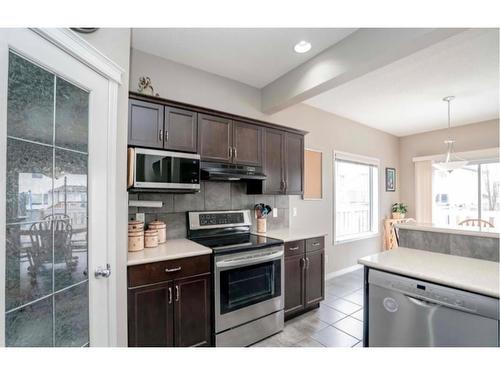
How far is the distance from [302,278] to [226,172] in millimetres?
1459

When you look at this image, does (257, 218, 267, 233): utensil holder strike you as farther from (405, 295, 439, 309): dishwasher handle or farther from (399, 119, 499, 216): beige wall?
(399, 119, 499, 216): beige wall

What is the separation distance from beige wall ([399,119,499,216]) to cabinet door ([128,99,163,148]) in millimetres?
5407

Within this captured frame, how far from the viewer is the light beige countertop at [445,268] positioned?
1.15 metres

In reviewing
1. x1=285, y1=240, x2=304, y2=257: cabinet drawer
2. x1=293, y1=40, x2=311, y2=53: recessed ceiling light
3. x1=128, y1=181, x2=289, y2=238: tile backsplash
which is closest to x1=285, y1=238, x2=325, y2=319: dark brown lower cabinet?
x1=285, y1=240, x2=304, y2=257: cabinet drawer

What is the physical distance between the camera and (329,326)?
2.40 metres

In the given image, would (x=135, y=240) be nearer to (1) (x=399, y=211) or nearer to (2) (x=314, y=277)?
(2) (x=314, y=277)

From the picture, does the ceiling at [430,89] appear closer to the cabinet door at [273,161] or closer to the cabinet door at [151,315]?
the cabinet door at [273,161]

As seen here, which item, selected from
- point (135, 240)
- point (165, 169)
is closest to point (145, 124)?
point (165, 169)

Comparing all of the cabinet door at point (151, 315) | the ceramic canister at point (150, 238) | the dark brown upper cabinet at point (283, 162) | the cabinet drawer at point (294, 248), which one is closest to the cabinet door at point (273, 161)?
the dark brown upper cabinet at point (283, 162)

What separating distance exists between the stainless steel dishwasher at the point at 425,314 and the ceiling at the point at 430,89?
2107 mm

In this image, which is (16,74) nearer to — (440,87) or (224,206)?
(224,206)

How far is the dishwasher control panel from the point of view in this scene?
3.56 feet

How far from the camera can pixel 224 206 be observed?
266 cm
